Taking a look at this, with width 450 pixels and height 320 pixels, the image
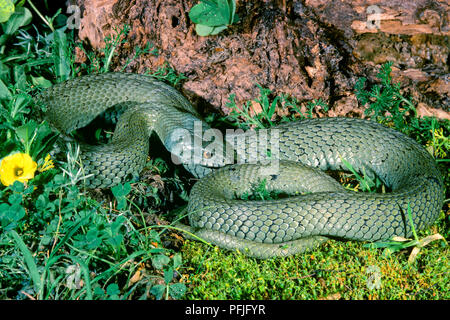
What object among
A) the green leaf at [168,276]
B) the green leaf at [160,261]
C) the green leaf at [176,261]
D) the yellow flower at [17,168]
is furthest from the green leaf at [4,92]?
the green leaf at [168,276]

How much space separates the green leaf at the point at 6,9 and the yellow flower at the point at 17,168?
114 inches

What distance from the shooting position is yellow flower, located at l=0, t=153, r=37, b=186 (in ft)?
11.7

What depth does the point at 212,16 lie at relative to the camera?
569 centimetres

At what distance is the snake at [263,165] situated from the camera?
3918 millimetres

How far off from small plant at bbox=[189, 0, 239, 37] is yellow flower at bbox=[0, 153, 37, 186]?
3.15 metres

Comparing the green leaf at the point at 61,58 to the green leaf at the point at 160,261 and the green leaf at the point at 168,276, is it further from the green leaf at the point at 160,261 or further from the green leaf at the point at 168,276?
the green leaf at the point at 168,276

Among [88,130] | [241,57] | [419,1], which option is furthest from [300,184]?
[88,130]

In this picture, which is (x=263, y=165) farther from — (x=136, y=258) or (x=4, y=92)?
(x=4, y=92)

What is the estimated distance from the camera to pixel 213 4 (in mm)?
5605

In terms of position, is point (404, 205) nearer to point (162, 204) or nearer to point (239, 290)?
point (239, 290)

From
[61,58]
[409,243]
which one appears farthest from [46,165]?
[409,243]

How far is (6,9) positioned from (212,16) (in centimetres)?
283

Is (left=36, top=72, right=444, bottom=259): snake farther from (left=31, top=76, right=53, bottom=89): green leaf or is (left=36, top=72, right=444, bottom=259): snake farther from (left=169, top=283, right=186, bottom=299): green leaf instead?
(left=169, top=283, right=186, bottom=299): green leaf

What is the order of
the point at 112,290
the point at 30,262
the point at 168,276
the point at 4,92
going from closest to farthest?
the point at 112,290, the point at 30,262, the point at 168,276, the point at 4,92
